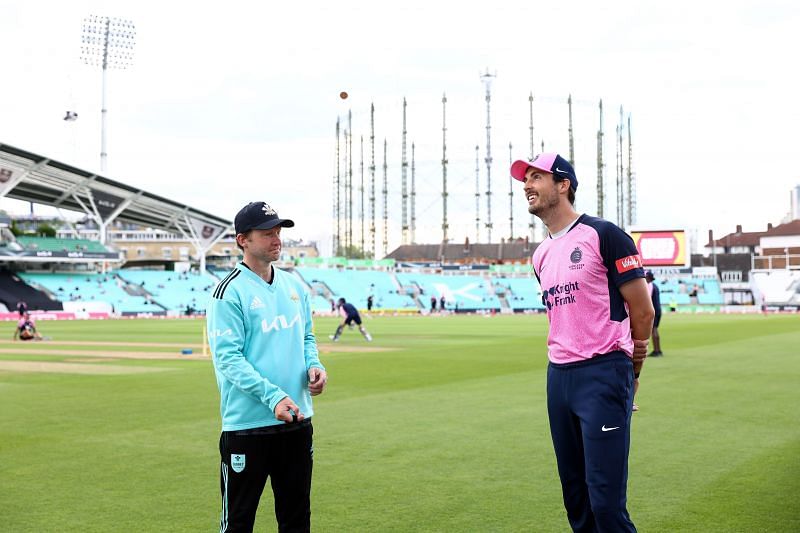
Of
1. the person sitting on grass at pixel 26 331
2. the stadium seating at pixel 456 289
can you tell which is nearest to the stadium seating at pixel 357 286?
the stadium seating at pixel 456 289

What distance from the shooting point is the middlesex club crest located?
14.9 ft

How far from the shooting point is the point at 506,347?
88.8 feet

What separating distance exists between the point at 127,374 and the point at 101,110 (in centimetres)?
6319

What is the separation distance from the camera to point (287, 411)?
446 centimetres

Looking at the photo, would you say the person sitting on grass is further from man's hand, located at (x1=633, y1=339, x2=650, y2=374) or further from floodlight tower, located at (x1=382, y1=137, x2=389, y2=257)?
floodlight tower, located at (x1=382, y1=137, x2=389, y2=257)

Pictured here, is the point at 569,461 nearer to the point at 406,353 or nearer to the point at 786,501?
the point at 786,501

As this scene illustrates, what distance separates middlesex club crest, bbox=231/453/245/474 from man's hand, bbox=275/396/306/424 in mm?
312

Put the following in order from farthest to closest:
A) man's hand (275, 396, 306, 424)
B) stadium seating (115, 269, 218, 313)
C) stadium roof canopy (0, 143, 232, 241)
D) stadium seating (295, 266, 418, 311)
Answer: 1. stadium seating (295, 266, 418, 311)
2. stadium seating (115, 269, 218, 313)
3. stadium roof canopy (0, 143, 232, 241)
4. man's hand (275, 396, 306, 424)

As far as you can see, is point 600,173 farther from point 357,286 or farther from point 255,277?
point 255,277

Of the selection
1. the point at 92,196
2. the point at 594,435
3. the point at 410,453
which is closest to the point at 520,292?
the point at 92,196

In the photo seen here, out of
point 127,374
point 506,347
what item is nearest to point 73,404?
point 127,374

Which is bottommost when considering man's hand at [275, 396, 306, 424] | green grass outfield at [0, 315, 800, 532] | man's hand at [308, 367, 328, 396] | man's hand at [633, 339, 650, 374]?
green grass outfield at [0, 315, 800, 532]

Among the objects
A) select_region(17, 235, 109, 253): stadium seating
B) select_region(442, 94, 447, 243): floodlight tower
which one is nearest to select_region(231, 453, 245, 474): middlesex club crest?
select_region(17, 235, 109, 253): stadium seating

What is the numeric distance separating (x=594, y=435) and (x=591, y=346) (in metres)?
0.48
